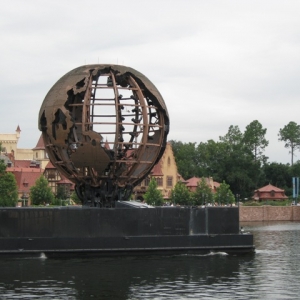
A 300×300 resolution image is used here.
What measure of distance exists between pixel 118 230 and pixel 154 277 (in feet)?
21.4

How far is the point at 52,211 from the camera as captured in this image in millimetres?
35906

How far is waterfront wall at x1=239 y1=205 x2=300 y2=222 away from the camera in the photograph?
92.5 meters

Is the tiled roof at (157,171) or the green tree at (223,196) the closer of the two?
the green tree at (223,196)

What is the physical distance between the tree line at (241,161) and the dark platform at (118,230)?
261 ft

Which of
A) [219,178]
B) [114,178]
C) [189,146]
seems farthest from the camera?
[189,146]

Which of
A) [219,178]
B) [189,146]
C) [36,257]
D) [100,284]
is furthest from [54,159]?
[189,146]

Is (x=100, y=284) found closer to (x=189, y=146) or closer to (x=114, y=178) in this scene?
(x=114, y=178)

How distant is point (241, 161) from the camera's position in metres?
118

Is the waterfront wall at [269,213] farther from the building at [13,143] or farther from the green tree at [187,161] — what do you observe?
the building at [13,143]

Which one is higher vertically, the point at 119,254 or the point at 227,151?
the point at 227,151

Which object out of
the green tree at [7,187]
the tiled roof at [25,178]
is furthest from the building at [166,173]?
the green tree at [7,187]

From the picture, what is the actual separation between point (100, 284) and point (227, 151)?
310ft

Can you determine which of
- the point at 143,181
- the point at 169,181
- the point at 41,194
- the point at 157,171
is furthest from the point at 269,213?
the point at 41,194

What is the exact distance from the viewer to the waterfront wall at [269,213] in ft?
303
